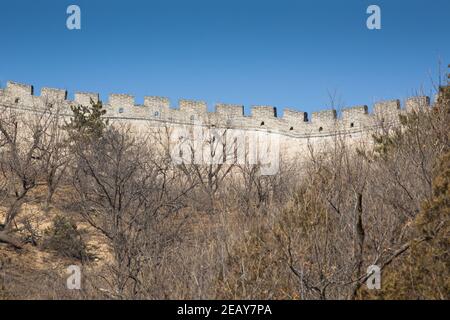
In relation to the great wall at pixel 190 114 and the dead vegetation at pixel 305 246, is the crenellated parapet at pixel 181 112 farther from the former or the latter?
the dead vegetation at pixel 305 246

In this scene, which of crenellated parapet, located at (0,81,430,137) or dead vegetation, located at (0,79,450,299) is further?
crenellated parapet, located at (0,81,430,137)

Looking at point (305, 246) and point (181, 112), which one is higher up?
point (181, 112)

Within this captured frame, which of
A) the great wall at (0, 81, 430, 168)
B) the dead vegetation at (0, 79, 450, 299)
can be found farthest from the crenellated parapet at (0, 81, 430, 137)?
the dead vegetation at (0, 79, 450, 299)

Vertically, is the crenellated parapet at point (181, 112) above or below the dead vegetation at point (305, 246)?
above

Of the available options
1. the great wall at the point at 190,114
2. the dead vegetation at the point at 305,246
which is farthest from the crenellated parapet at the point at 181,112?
the dead vegetation at the point at 305,246

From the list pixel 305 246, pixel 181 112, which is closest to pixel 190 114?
pixel 181 112

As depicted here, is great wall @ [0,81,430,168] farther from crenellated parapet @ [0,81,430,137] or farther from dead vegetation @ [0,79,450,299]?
dead vegetation @ [0,79,450,299]

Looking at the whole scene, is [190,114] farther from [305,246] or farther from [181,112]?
[305,246]

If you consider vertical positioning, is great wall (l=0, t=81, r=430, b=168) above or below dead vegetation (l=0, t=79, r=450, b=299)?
above

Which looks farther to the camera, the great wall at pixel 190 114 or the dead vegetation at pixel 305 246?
the great wall at pixel 190 114

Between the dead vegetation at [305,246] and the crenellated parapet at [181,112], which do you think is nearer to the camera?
the dead vegetation at [305,246]

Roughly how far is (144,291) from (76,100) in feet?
57.0

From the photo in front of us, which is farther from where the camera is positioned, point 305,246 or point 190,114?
point 190,114
